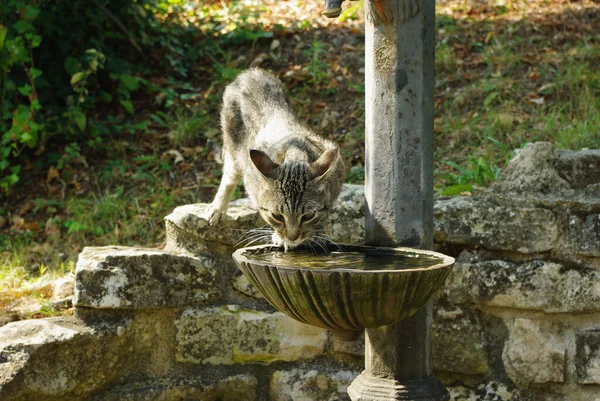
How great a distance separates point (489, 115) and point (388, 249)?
2.27m

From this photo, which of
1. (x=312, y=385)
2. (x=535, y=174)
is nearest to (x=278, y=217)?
(x=312, y=385)

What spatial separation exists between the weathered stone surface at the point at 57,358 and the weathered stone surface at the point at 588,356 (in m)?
1.83

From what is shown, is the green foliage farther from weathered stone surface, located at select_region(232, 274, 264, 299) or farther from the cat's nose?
the cat's nose

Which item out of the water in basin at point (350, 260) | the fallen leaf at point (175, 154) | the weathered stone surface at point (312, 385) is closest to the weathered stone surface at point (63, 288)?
the weathered stone surface at point (312, 385)

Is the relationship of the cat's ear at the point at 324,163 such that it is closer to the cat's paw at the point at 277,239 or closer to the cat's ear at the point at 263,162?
the cat's ear at the point at 263,162

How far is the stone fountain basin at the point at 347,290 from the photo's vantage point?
2.24m

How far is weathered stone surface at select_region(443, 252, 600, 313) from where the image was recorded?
3.22 metres

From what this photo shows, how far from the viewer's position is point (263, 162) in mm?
3148

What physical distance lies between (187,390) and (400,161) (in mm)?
1471

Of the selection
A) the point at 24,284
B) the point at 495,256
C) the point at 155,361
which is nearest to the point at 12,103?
the point at 24,284

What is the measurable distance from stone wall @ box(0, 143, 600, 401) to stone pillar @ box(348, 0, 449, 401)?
0.73 meters

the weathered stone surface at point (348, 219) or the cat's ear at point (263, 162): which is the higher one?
the cat's ear at point (263, 162)

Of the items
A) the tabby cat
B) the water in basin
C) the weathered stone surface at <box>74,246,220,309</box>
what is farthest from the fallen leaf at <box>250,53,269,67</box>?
the water in basin

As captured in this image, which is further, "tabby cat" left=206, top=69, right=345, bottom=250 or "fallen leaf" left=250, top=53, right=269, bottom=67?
"fallen leaf" left=250, top=53, right=269, bottom=67
